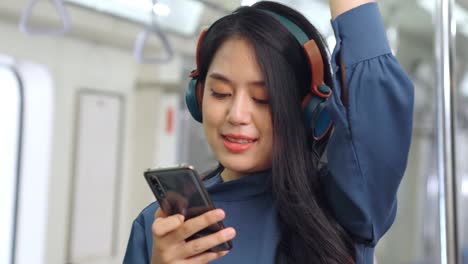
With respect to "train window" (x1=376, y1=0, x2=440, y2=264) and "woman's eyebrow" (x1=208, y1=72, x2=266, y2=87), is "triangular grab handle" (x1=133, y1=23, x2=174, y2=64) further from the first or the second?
"train window" (x1=376, y1=0, x2=440, y2=264)

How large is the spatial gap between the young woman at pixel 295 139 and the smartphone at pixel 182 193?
3cm

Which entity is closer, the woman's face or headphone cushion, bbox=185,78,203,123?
the woman's face

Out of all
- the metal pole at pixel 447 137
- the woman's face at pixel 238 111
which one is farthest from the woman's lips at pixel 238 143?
the metal pole at pixel 447 137

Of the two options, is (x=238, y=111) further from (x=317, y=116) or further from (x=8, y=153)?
(x=8, y=153)

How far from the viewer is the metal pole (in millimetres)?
1080

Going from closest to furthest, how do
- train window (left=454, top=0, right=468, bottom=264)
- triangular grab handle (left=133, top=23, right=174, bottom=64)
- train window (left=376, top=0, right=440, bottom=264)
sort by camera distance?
triangular grab handle (left=133, top=23, right=174, bottom=64)
train window (left=454, top=0, right=468, bottom=264)
train window (left=376, top=0, right=440, bottom=264)

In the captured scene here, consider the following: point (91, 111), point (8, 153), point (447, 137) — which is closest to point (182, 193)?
point (447, 137)

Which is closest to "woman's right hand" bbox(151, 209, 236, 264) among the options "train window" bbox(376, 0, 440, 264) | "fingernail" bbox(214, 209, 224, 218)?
"fingernail" bbox(214, 209, 224, 218)

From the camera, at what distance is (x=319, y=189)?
0.95 metres

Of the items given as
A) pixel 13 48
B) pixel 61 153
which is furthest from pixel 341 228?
pixel 61 153

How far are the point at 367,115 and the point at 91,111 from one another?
311 cm

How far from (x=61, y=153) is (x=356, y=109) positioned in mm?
2946

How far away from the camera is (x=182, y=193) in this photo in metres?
0.84

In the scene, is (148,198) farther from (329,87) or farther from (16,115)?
(329,87)
